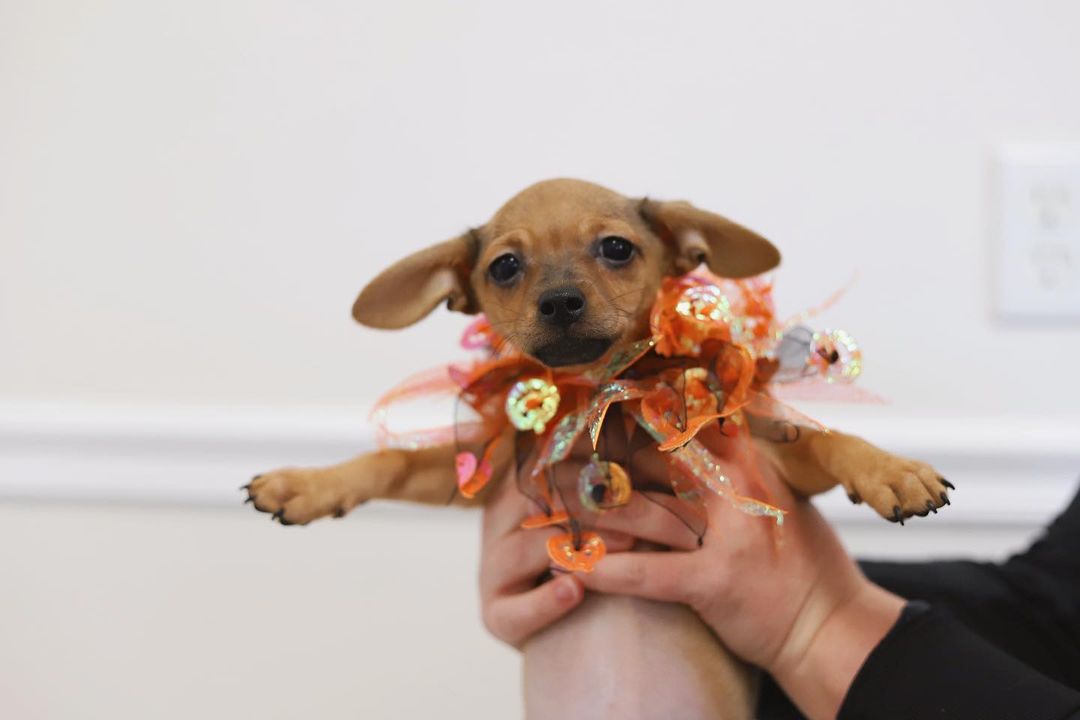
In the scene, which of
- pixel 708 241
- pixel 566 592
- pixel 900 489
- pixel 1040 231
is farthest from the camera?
pixel 1040 231

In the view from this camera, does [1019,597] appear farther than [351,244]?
No

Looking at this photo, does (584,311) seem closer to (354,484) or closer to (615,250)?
(615,250)

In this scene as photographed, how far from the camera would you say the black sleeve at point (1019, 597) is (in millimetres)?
1131

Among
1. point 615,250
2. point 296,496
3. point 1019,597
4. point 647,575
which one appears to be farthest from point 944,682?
point 296,496

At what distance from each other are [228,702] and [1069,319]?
160 centimetres

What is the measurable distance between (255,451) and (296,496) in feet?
2.07

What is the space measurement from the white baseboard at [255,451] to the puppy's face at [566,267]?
53 centimetres

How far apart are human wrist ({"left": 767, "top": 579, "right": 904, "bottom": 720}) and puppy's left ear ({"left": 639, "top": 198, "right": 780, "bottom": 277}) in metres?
0.40

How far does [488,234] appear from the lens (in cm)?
107

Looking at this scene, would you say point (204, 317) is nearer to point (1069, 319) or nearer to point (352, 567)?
point (352, 567)

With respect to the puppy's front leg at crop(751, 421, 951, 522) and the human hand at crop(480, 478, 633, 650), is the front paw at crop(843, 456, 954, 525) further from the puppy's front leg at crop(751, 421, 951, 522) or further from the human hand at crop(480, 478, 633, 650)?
the human hand at crop(480, 478, 633, 650)

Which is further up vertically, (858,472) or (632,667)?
(858,472)

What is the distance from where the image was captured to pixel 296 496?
0.95 m

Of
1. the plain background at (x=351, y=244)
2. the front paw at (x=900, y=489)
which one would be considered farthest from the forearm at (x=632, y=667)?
the plain background at (x=351, y=244)
